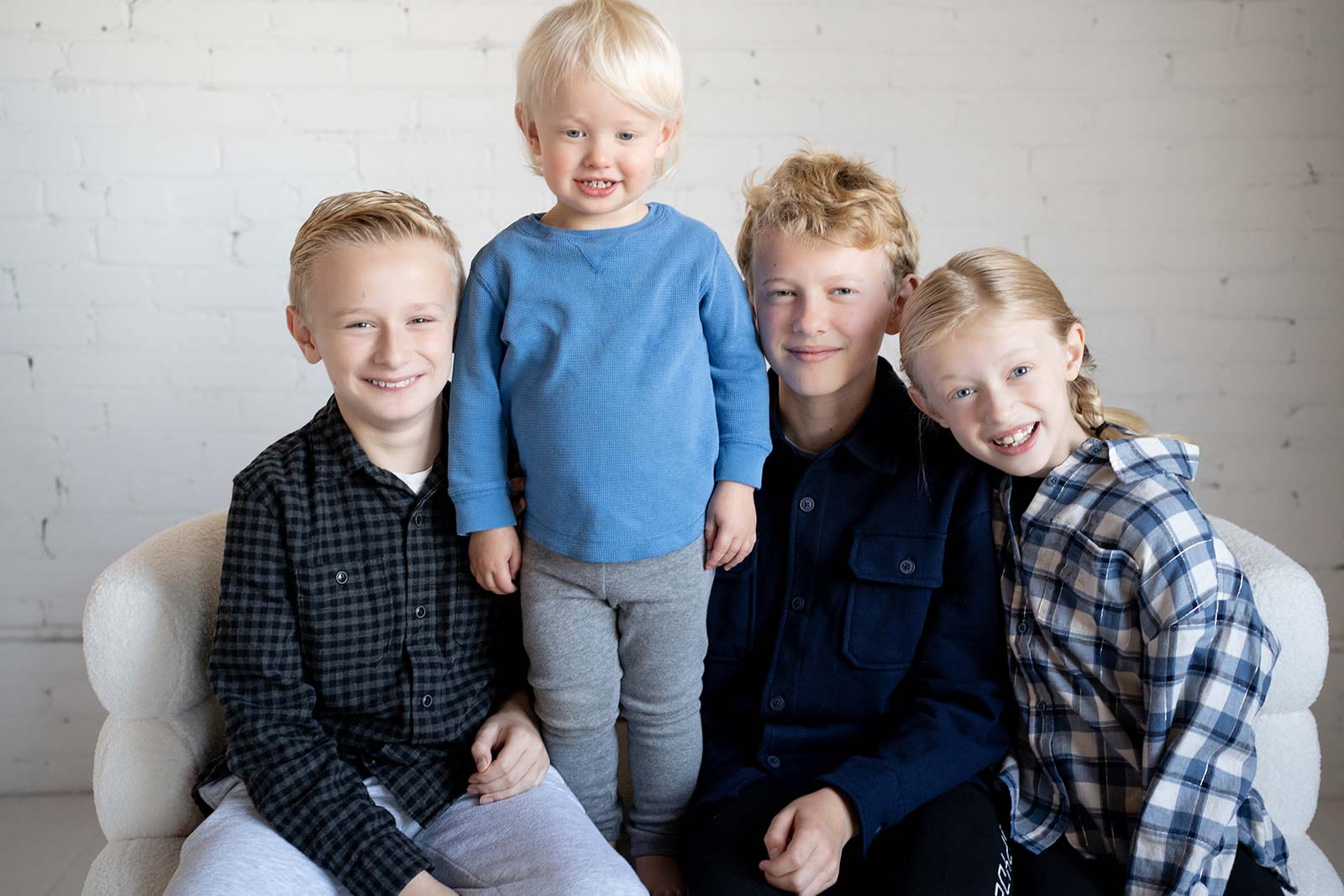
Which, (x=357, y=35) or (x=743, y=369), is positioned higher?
(x=357, y=35)

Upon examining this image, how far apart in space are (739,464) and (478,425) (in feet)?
1.04

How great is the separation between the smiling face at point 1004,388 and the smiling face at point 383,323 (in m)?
0.58

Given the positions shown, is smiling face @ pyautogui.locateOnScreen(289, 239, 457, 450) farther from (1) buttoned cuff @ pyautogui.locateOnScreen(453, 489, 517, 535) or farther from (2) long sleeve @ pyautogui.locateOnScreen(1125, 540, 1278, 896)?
(2) long sleeve @ pyautogui.locateOnScreen(1125, 540, 1278, 896)

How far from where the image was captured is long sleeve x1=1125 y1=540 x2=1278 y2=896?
1240 millimetres

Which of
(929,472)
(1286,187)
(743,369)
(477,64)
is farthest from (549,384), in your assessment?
(1286,187)

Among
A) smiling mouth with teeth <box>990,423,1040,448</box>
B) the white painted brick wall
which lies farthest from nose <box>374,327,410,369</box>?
the white painted brick wall

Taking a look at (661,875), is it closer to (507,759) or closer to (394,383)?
(507,759)

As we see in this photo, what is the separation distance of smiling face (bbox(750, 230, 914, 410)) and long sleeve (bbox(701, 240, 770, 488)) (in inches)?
1.9

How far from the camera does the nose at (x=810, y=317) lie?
145 cm

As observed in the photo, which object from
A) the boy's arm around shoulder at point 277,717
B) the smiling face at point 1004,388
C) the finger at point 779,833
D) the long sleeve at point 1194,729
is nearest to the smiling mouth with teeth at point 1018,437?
the smiling face at point 1004,388

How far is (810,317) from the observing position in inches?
57.3

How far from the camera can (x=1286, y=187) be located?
93.2 inches

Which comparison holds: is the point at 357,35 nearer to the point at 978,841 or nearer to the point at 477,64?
the point at 477,64

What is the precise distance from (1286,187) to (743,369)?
152 centimetres
